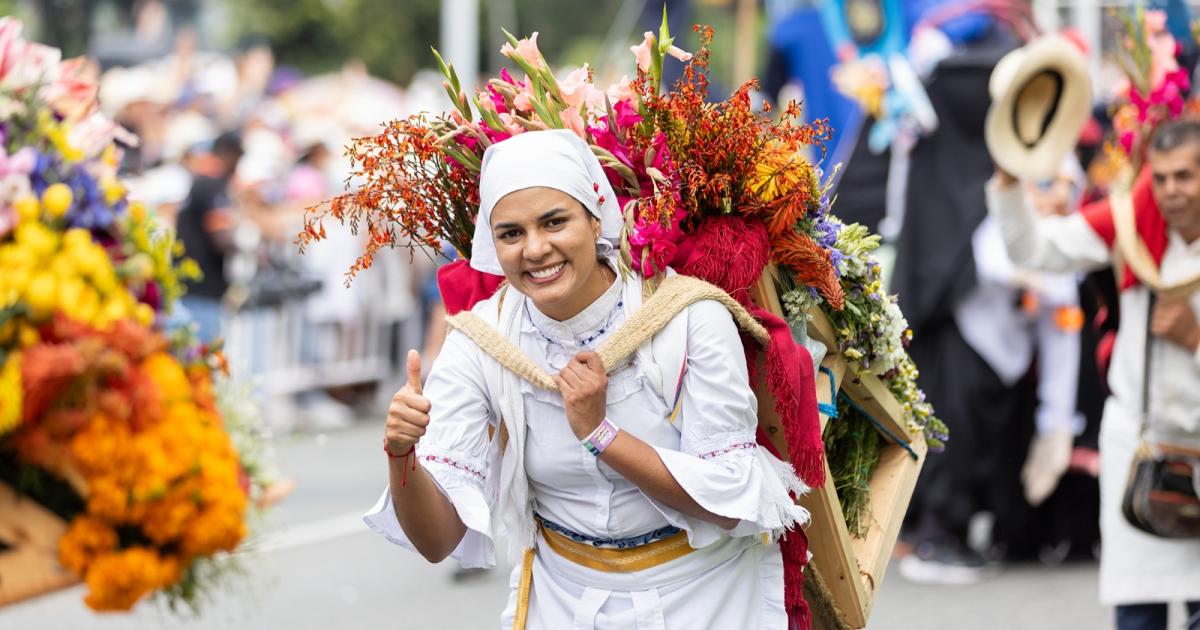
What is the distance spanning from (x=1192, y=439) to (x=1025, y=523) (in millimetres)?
3316

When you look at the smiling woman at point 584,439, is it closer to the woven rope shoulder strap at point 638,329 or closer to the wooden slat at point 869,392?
the woven rope shoulder strap at point 638,329

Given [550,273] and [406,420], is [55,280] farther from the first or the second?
[550,273]

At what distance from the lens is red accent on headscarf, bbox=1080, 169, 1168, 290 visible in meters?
5.66

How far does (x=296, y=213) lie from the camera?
43.4 feet

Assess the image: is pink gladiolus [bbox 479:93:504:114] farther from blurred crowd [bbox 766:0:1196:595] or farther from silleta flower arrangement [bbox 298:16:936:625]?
blurred crowd [bbox 766:0:1196:595]

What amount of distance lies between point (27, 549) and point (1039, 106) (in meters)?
3.52

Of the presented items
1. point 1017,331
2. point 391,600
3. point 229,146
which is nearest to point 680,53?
point 391,600

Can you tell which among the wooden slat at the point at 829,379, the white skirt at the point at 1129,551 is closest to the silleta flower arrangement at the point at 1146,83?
the white skirt at the point at 1129,551

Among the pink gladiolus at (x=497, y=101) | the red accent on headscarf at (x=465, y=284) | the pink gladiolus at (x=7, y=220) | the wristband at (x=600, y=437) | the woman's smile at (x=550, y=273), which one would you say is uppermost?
the pink gladiolus at (x=497, y=101)

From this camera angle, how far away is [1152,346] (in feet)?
18.6

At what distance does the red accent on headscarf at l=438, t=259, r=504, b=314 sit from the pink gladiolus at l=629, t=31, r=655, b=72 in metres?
0.59

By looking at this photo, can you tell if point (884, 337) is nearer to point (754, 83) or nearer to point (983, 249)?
point (754, 83)

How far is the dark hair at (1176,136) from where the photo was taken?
5.41 metres

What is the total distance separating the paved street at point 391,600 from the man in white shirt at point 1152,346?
1.76 metres
